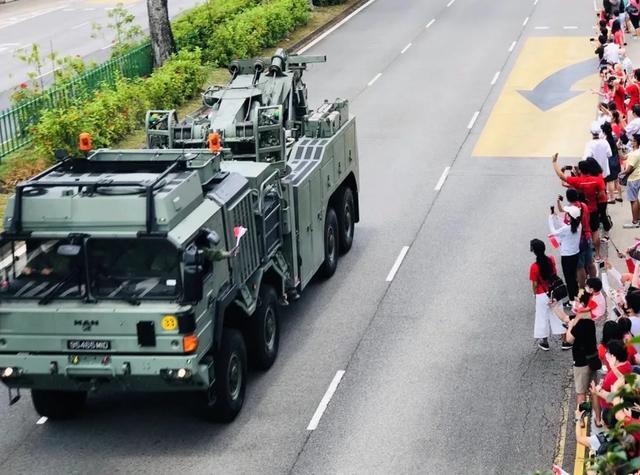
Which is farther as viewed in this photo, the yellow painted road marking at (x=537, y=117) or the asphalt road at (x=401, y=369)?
the yellow painted road marking at (x=537, y=117)

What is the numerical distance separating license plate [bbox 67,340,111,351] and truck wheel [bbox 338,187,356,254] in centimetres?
752

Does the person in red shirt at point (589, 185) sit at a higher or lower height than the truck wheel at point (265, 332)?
higher

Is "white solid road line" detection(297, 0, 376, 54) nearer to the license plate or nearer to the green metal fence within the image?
the green metal fence

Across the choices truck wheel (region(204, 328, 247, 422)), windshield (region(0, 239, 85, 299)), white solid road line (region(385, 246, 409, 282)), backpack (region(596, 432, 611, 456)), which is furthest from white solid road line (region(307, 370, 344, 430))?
backpack (region(596, 432, 611, 456))

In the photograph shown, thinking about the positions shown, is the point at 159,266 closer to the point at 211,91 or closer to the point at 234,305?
the point at 234,305

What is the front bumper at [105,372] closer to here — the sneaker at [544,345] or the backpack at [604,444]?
the backpack at [604,444]

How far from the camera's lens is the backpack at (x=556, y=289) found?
15.7 meters

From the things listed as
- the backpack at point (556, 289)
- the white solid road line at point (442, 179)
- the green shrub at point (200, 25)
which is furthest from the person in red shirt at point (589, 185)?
the green shrub at point (200, 25)

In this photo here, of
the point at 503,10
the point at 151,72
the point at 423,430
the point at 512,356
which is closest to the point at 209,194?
the point at 423,430

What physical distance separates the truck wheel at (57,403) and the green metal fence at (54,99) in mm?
11155

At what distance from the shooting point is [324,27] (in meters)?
41.8

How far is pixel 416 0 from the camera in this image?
48.1 meters

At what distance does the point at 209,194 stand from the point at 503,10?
107ft

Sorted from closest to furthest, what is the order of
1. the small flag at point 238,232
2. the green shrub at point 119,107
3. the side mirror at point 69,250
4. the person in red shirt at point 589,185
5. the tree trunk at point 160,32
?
the side mirror at point 69,250, the small flag at point 238,232, the person in red shirt at point 589,185, the green shrub at point 119,107, the tree trunk at point 160,32
